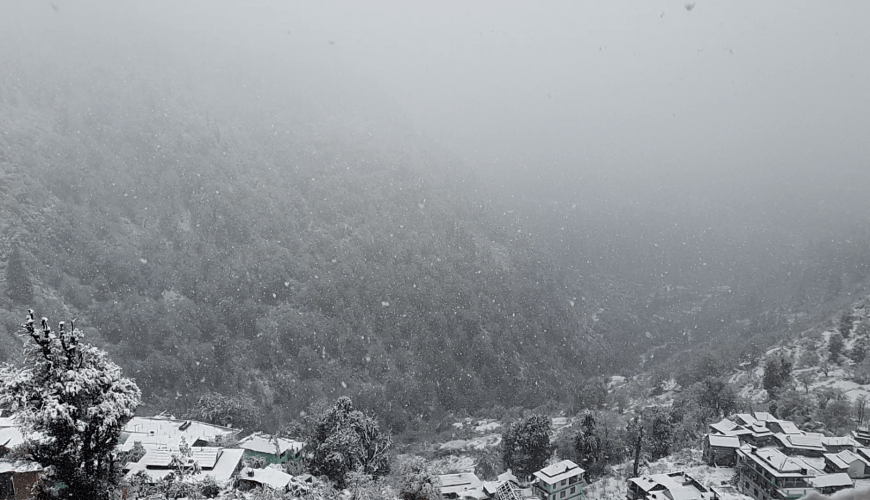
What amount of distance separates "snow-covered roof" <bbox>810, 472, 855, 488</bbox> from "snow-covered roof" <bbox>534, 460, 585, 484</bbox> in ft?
40.7

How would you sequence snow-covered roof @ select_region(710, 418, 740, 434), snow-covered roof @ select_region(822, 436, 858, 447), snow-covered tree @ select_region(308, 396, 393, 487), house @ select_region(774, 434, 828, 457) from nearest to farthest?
house @ select_region(774, 434, 828, 457)
snow-covered roof @ select_region(822, 436, 858, 447)
snow-covered tree @ select_region(308, 396, 393, 487)
snow-covered roof @ select_region(710, 418, 740, 434)

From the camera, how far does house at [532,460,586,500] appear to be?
104 ft

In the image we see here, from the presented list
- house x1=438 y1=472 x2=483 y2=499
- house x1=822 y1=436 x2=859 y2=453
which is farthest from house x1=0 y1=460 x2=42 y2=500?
house x1=822 y1=436 x2=859 y2=453

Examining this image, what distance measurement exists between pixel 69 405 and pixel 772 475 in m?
33.2

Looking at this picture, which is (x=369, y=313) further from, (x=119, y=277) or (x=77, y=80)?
(x=77, y=80)

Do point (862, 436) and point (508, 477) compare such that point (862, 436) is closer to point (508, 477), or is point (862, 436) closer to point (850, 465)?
point (850, 465)

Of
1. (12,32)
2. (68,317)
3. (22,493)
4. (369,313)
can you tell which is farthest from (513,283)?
(12,32)

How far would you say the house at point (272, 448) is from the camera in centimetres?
3697

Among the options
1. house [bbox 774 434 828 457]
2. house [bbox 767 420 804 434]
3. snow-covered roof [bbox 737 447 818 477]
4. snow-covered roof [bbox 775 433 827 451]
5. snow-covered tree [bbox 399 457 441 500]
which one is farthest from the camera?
house [bbox 767 420 804 434]

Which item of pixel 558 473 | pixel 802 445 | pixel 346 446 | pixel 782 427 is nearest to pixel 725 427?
pixel 782 427

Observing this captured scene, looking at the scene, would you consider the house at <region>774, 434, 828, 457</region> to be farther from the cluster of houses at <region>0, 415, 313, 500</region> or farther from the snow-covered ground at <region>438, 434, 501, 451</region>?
the cluster of houses at <region>0, 415, 313, 500</region>

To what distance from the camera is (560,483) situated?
105 feet

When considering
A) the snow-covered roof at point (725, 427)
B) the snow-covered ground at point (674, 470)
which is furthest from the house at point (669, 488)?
the snow-covered roof at point (725, 427)

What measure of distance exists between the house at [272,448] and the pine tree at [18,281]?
113ft
